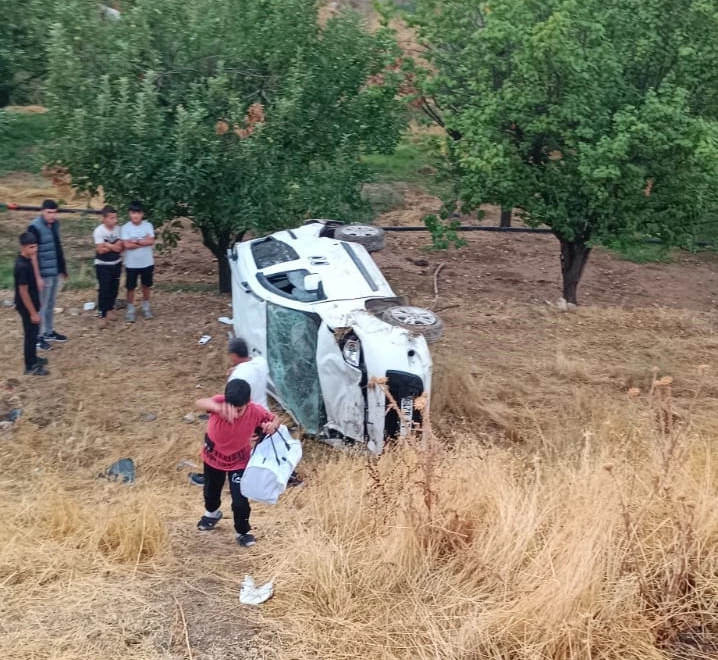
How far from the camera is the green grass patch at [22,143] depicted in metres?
17.6

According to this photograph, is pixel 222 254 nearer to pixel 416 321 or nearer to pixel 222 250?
pixel 222 250

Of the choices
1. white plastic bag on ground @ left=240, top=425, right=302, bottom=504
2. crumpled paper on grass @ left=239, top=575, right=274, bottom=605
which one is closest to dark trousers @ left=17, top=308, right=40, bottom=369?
white plastic bag on ground @ left=240, top=425, right=302, bottom=504

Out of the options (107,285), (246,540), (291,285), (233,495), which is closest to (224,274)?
(107,285)

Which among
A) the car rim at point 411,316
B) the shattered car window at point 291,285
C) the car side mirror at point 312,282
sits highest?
the car side mirror at point 312,282

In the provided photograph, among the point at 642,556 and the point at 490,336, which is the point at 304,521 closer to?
the point at 642,556

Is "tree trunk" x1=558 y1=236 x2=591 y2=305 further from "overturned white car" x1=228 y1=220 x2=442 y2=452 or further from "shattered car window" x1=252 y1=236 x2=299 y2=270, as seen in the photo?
"shattered car window" x1=252 y1=236 x2=299 y2=270

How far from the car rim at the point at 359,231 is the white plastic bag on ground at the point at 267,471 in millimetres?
4006

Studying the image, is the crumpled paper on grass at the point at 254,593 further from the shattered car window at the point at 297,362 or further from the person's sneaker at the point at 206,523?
the shattered car window at the point at 297,362

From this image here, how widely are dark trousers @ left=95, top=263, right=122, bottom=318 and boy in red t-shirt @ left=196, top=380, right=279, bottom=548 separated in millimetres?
5165

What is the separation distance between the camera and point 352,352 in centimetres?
757

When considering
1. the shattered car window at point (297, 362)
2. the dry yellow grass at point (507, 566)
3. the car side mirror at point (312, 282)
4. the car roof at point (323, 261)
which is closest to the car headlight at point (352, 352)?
the shattered car window at point (297, 362)

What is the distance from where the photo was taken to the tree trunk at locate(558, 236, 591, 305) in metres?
12.1

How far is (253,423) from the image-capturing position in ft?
18.6

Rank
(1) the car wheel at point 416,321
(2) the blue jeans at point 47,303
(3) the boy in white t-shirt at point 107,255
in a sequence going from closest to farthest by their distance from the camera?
(1) the car wheel at point 416,321
(2) the blue jeans at point 47,303
(3) the boy in white t-shirt at point 107,255
